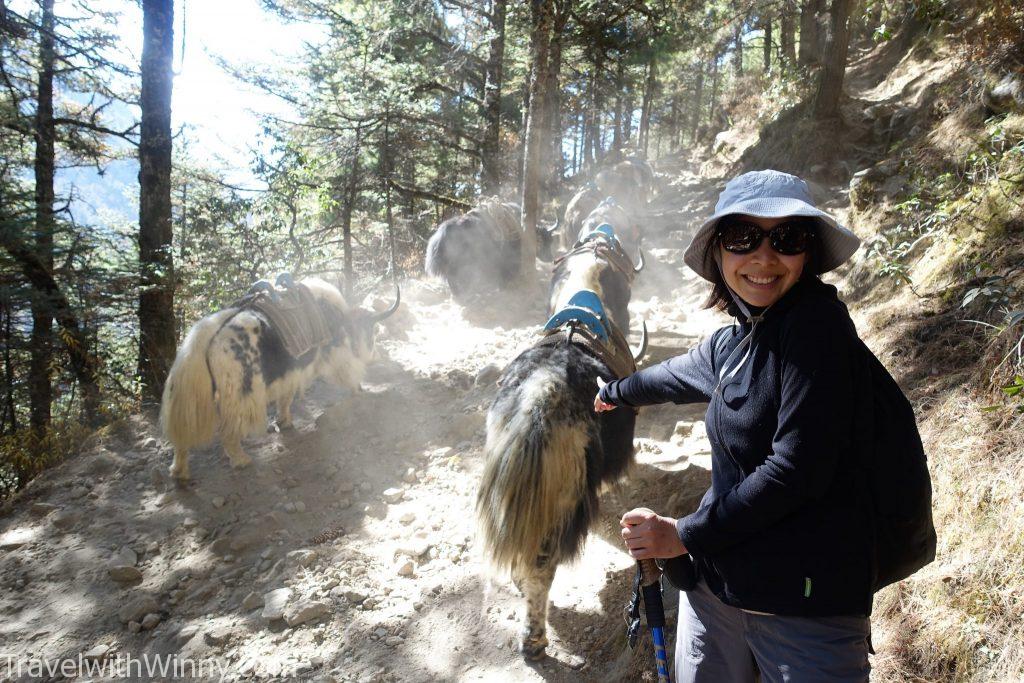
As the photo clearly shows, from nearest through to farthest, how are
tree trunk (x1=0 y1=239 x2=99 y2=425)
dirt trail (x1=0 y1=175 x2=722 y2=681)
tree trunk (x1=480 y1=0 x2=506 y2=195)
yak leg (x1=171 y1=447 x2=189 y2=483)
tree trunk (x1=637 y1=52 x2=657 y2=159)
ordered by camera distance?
1. dirt trail (x1=0 y1=175 x2=722 y2=681)
2. yak leg (x1=171 y1=447 x2=189 y2=483)
3. tree trunk (x1=0 y1=239 x2=99 y2=425)
4. tree trunk (x1=480 y1=0 x2=506 y2=195)
5. tree trunk (x1=637 y1=52 x2=657 y2=159)

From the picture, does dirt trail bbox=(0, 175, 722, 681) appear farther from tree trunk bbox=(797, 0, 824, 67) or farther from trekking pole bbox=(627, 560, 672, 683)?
tree trunk bbox=(797, 0, 824, 67)

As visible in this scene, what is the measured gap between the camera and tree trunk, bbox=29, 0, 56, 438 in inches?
219

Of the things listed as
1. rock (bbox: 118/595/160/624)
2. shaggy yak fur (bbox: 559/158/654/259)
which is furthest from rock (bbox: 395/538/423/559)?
shaggy yak fur (bbox: 559/158/654/259)

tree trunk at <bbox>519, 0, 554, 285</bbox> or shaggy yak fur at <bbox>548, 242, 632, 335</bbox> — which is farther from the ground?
tree trunk at <bbox>519, 0, 554, 285</bbox>

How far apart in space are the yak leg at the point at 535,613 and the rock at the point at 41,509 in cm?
413

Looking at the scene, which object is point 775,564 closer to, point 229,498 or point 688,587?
point 688,587

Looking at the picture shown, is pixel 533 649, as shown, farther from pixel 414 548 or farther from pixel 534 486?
pixel 414 548

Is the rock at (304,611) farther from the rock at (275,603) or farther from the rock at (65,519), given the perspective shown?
the rock at (65,519)

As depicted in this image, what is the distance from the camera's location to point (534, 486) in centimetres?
233

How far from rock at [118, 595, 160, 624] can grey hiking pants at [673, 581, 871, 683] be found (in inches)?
131

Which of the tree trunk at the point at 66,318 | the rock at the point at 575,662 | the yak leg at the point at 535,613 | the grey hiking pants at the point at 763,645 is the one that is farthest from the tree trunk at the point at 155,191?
the grey hiking pants at the point at 763,645

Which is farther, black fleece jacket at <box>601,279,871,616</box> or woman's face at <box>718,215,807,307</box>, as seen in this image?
woman's face at <box>718,215,807,307</box>

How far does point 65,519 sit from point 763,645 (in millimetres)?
5071

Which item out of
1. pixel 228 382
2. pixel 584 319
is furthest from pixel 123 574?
pixel 584 319
